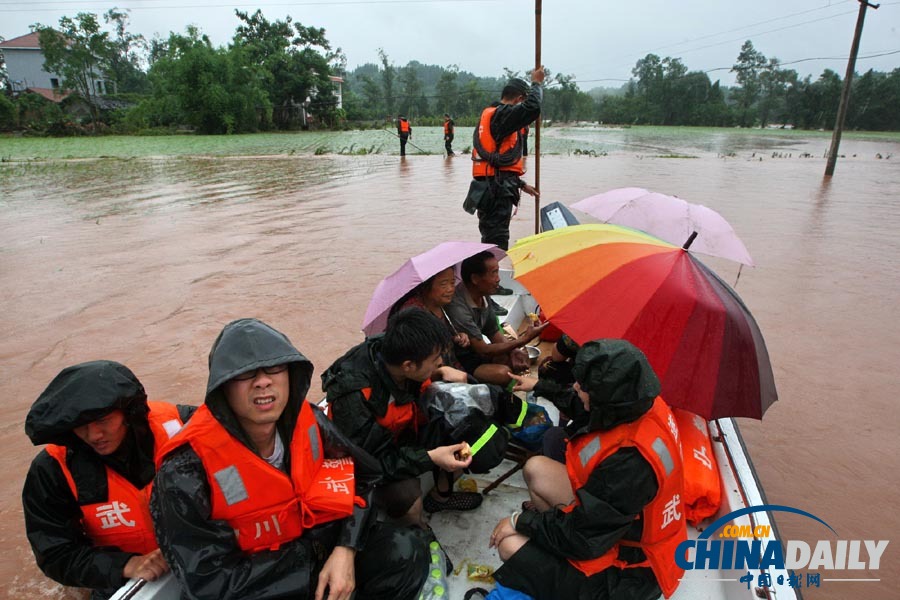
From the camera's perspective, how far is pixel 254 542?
1586 mm

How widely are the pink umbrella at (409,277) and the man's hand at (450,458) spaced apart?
855 mm

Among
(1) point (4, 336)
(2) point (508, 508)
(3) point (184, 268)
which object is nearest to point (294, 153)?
(3) point (184, 268)

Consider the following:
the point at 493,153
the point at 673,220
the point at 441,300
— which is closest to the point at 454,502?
the point at 441,300

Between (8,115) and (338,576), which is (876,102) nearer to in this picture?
(338,576)

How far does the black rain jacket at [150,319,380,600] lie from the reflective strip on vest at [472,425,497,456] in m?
0.75

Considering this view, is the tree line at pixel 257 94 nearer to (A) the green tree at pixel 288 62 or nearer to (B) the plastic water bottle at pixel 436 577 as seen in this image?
(A) the green tree at pixel 288 62

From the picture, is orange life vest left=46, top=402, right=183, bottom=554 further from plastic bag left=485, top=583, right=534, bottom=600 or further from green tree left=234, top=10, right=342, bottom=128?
green tree left=234, top=10, right=342, bottom=128

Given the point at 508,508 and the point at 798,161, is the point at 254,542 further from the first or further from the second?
the point at 798,161

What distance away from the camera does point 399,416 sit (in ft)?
7.06

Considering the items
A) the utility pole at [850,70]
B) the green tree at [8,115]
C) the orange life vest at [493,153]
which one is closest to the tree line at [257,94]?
the green tree at [8,115]

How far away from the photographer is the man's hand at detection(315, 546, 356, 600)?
1593 millimetres

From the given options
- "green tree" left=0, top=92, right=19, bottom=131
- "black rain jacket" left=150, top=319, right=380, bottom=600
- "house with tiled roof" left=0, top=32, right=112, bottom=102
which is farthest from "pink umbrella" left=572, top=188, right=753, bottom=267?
"house with tiled roof" left=0, top=32, right=112, bottom=102

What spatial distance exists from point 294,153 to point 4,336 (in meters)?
19.4

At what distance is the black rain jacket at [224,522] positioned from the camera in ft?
4.67
